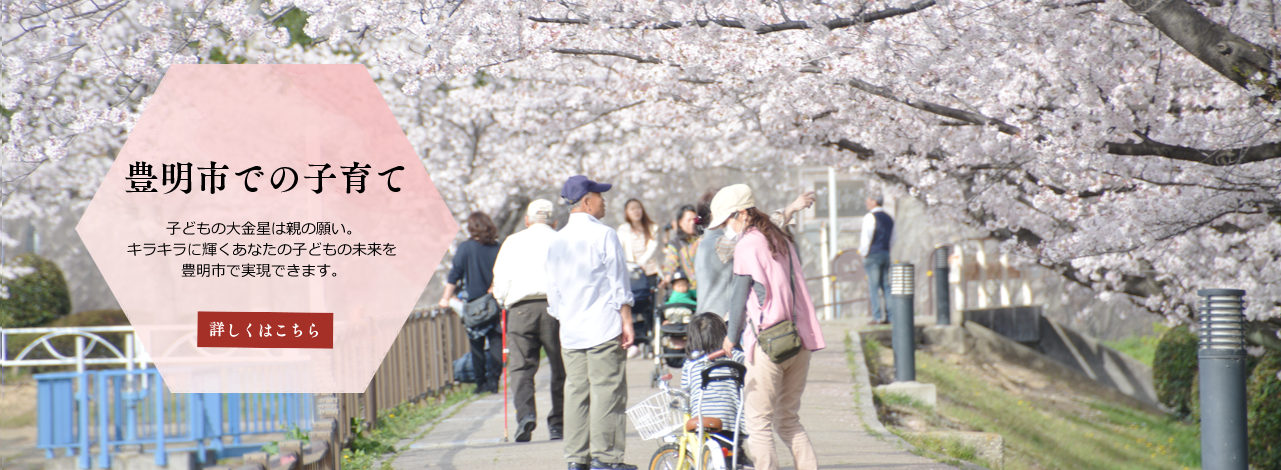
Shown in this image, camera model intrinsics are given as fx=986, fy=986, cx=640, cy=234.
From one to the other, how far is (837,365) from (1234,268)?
4335mm

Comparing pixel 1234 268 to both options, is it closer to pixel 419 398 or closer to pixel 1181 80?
pixel 1181 80

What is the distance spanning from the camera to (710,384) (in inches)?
185

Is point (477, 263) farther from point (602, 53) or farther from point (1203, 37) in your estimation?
point (1203, 37)

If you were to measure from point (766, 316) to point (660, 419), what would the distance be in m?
0.87

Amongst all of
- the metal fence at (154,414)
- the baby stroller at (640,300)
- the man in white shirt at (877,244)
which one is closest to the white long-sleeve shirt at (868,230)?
the man in white shirt at (877,244)

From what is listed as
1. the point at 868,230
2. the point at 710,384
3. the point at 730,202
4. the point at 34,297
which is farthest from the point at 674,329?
the point at 34,297

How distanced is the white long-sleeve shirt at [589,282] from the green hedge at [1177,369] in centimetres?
980

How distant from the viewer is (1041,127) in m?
6.24

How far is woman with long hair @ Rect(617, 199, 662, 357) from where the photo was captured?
1002 cm

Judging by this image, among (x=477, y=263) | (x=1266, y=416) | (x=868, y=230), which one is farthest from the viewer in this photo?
(x=868, y=230)

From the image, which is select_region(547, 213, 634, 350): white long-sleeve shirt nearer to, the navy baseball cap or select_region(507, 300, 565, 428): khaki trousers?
the navy baseball cap

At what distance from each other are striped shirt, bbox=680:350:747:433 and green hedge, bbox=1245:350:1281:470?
6208 mm

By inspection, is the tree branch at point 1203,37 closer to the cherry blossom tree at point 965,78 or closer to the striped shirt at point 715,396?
the cherry blossom tree at point 965,78
